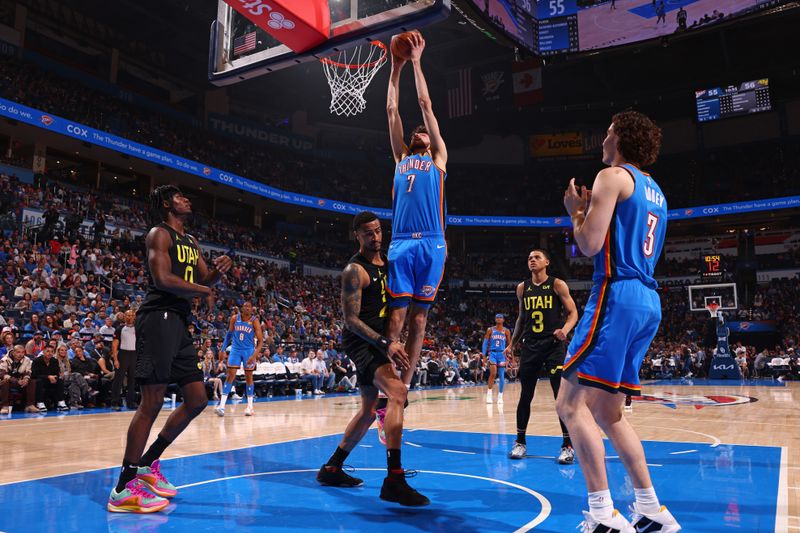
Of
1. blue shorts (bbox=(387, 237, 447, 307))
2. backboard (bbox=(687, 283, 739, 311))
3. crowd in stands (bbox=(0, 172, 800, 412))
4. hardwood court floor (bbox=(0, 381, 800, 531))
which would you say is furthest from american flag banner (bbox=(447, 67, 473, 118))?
blue shorts (bbox=(387, 237, 447, 307))

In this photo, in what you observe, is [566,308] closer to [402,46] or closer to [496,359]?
[402,46]

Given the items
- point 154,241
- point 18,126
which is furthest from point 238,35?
point 18,126

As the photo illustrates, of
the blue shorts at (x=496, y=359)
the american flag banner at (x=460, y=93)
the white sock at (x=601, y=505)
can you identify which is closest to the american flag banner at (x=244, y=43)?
the white sock at (x=601, y=505)

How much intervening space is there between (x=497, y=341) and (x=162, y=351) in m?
10.4

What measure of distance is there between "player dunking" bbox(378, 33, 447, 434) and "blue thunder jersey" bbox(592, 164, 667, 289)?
156 cm

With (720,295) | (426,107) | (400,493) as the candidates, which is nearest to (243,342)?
(426,107)

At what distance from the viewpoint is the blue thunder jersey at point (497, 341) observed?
13.5 m

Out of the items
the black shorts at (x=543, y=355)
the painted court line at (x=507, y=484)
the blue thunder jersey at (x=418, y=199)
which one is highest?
the blue thunder jersey at (x=418, y=199)

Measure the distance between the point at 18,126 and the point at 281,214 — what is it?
15.2m

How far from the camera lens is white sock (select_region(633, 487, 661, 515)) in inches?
117

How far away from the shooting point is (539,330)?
6.07 metres

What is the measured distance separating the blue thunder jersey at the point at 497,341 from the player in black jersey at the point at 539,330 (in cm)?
735

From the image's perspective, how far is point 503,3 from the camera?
17.8 m

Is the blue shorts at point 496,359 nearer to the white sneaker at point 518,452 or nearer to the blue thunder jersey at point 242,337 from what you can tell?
the blue thunder jersey at point 242,337
